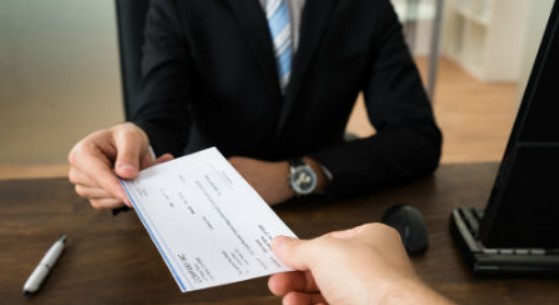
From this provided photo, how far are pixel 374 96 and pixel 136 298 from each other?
2.68 feet

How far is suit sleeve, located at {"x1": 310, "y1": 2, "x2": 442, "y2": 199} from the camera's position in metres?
0.93

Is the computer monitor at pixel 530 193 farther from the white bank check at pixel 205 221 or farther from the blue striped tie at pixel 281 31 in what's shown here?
the blue striped tie at pixel 281 31

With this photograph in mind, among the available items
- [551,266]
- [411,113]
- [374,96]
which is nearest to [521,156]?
[551,266]

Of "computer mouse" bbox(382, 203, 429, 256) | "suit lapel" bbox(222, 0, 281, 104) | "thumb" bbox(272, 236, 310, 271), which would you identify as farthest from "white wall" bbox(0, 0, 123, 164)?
"thumb" bbox(272, 236, 310, 271)

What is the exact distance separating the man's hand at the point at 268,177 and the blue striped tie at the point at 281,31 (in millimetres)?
359

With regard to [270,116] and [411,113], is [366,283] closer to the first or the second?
[411,113]

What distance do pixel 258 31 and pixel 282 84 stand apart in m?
0.15

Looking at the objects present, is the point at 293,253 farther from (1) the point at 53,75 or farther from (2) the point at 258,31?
(1) the point at 53,75

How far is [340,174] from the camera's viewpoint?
0.91 meters

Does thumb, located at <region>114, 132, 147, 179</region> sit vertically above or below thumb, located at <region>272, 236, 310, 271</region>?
below

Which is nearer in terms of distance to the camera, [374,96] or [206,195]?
[206,195]

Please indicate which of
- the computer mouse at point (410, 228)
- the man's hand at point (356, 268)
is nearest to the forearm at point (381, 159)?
the computer mouse at point (410, 228)

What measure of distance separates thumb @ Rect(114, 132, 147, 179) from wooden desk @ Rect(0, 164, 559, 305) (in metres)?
0.12

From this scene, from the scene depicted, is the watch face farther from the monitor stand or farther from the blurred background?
the blurred background
